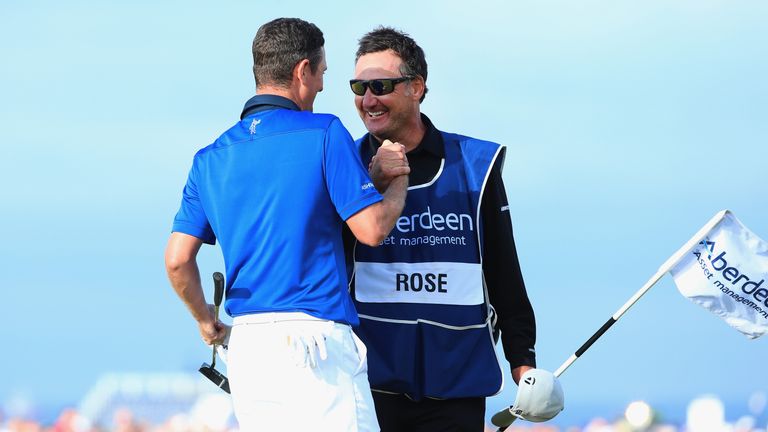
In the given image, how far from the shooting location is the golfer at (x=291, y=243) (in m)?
3.99

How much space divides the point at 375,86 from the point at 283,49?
79 cm

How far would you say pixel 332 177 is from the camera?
4039 mm

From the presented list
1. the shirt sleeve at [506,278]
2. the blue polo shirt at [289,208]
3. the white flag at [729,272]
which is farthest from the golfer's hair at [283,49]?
the white flag at [729,272]

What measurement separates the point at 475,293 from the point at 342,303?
926 millimetres

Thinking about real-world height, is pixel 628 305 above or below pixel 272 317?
below

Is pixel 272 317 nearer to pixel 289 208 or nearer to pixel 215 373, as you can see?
pixel 289 208

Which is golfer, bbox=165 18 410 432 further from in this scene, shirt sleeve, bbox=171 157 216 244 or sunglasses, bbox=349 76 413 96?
sunglasses, bbox=349 76 413 96

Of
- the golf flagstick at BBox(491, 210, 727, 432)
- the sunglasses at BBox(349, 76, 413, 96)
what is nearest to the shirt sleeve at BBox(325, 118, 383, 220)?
the sunglasses at BBox(349, 76, 413, 96)

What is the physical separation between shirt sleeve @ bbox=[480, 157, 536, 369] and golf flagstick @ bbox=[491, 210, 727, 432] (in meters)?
0.27

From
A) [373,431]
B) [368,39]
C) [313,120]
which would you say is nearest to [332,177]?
[313,120]

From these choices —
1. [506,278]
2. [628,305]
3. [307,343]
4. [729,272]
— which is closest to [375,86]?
[506,278]

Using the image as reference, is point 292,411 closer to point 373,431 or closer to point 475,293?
point 373,431

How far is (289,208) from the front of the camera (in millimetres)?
4066

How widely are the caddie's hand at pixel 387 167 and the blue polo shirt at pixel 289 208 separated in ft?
0.73
